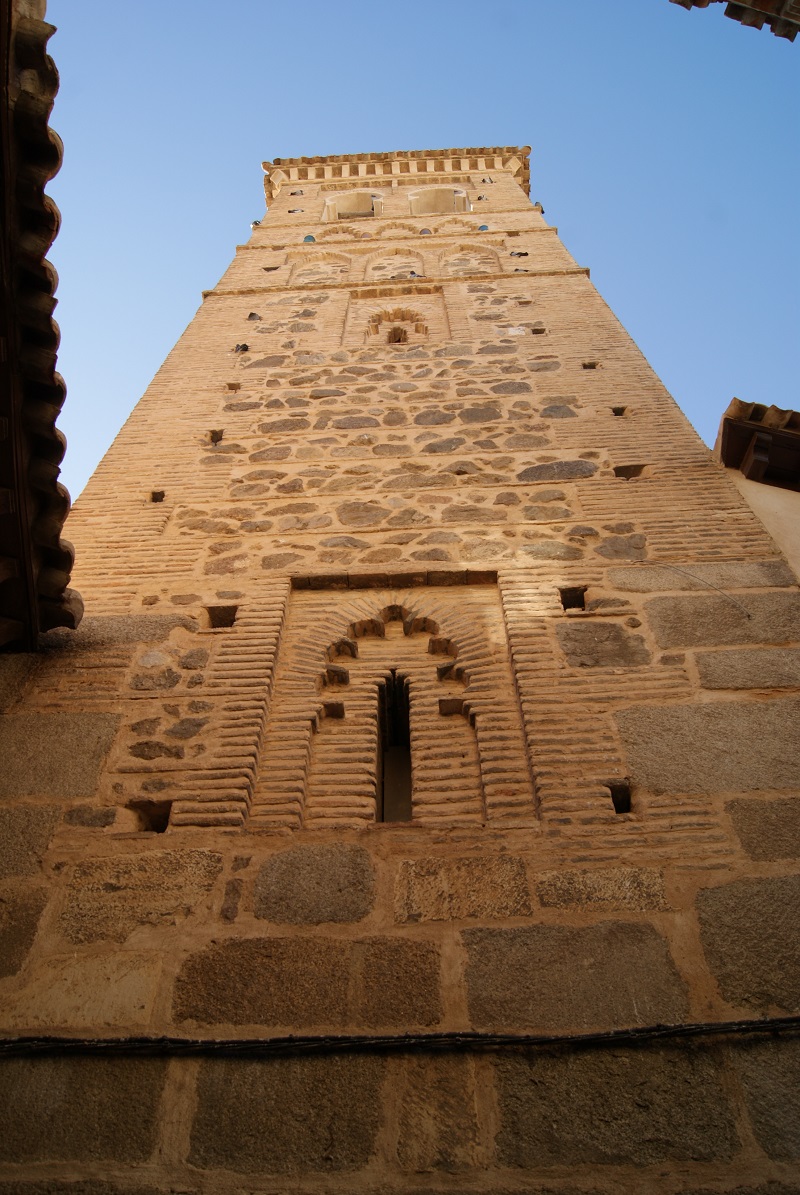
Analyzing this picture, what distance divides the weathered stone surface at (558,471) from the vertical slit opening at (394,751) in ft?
6.45

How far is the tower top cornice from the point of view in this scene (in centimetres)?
1666

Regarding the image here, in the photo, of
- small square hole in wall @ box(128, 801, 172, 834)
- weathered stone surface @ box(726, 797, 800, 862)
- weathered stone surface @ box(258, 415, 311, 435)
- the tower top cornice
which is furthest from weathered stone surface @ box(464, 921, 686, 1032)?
the tower top cornice

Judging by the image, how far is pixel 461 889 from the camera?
3295 mm

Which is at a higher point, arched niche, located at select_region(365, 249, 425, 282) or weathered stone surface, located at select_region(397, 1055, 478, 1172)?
arched niche, located at select_region(365, 249, 425, 282)

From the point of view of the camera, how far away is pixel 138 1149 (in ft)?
8.41

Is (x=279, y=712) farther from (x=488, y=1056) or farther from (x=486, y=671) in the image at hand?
(x=488, y=1056)

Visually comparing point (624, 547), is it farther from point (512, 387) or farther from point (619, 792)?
point (512, 387)

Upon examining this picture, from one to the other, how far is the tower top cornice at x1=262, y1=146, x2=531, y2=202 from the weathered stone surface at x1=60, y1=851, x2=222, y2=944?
1533 centimetres

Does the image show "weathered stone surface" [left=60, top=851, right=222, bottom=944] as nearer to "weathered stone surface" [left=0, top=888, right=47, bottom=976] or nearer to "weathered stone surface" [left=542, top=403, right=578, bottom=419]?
"weathered stone surface" [left=0, top=888, right=47, bottom=976]

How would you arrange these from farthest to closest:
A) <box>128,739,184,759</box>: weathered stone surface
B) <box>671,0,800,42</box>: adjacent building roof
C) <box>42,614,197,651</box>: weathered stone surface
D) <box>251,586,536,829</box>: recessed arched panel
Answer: <box>671,0,800,42</box>: adjacent building roof
<box>42,614,197,651</box>: weathered stone surface
<box>128,739,184,759</box>: weathered stone surface
<box>251,586,536,829</box>: recessed arched panel

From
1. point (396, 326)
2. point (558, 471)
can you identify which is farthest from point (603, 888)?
point (396, 326)

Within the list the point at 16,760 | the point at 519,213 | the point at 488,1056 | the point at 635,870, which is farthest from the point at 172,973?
the point at 519,213

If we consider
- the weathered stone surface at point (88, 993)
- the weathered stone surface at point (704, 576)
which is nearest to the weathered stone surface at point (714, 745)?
the weathered stone surface at point (704, 576)

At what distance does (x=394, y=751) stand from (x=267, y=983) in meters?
1.61
